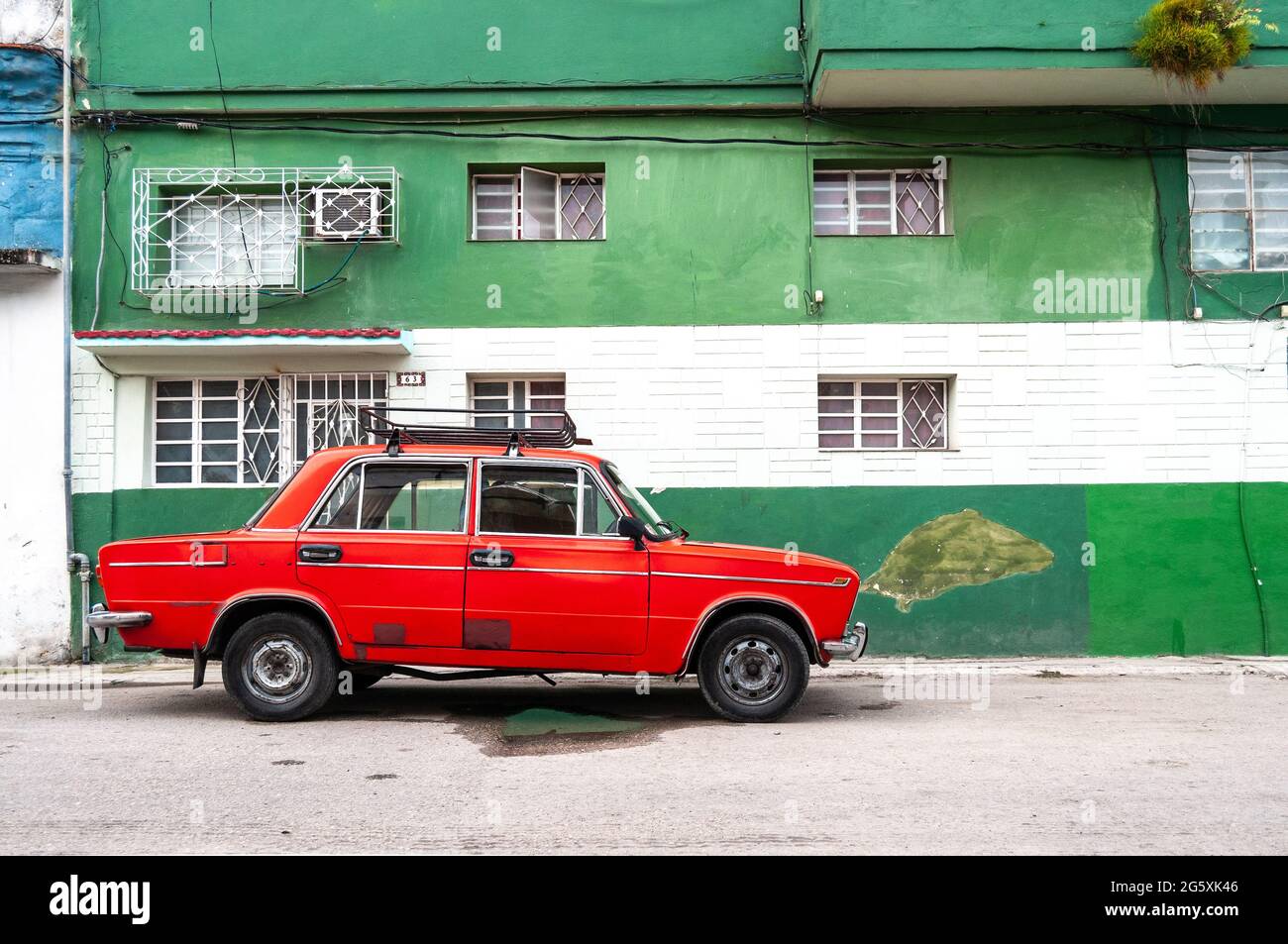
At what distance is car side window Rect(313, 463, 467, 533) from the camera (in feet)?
25.4

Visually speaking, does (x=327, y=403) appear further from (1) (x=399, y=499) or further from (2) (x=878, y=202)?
(2) (x=878, y=202)

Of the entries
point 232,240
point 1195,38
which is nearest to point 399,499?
point 232,240

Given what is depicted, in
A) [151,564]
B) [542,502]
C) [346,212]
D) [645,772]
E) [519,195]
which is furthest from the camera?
[519,195]

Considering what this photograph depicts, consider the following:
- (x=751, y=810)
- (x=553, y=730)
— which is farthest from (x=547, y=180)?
(x=751, y=810)

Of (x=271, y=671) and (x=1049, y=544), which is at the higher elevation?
(x=1049, y=544)

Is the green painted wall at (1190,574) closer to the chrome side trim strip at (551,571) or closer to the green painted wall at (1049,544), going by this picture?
the green painted wall at (1049,544)

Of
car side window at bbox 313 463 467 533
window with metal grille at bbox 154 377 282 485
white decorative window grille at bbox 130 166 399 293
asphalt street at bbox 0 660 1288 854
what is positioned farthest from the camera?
window with metal grille at bbox 154 377 282 485

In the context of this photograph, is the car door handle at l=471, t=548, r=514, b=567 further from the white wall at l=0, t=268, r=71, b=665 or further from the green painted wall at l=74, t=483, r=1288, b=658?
the white wall at l=0, t=268, r=71, b=665

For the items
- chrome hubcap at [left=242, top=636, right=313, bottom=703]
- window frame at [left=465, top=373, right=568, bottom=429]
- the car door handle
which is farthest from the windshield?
window frame at [left=465, top=373, right=568, bottom=429]

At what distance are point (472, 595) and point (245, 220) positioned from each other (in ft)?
21.4

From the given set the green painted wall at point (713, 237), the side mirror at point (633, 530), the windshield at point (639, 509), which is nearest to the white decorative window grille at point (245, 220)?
the green painted wall at point (713, 237)

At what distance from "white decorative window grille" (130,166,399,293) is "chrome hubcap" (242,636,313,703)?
5.25 meters

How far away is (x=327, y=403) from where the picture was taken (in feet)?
38.7

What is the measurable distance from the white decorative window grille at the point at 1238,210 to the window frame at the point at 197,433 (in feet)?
32.7
